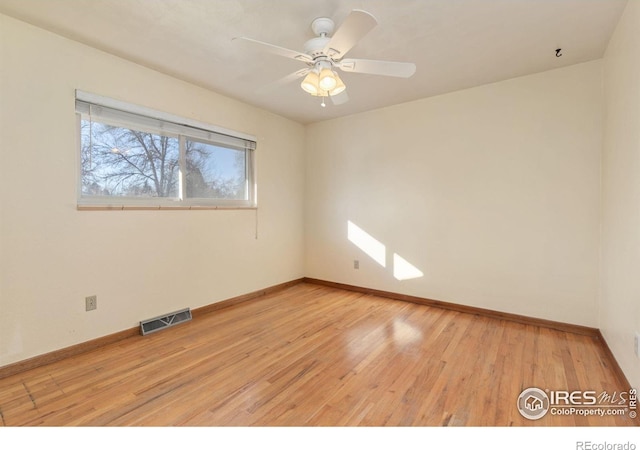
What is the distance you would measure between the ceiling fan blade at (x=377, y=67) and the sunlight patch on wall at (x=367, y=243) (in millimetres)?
2257

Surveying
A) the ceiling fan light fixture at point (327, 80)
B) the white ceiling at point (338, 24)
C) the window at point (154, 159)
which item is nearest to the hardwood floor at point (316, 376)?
the window at point (154, 159)

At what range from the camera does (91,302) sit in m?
2.37

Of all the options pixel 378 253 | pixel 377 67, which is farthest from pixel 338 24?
pixel 378 253

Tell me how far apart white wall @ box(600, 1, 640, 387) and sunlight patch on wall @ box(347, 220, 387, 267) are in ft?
6.87

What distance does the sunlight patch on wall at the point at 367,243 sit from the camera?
3.83m

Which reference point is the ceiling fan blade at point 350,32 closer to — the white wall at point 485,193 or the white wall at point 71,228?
the white wall at point 71,228

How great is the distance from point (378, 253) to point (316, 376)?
84.6 inches

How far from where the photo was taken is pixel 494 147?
3027 mm

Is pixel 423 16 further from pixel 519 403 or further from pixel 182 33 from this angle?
pixel 519 403

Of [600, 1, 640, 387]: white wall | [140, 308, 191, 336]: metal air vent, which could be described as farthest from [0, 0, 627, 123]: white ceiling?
[140, 308, 191, 336]: metal air vent

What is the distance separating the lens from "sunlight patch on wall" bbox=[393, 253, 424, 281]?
140 inches

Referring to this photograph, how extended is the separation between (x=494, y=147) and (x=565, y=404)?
231cm

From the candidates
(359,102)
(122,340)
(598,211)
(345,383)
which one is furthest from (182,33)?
(598,211)

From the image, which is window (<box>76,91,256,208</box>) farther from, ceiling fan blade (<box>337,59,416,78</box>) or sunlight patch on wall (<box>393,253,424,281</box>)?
sunlight patch on wall (<box>393,253,424,281</box>)
